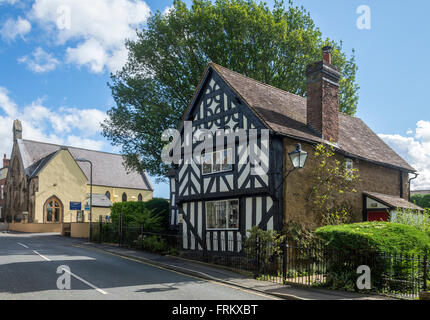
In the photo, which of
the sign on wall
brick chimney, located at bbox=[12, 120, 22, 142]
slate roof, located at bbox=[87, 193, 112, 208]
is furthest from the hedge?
brick chimney, located at bbox=[12, 120, 22, 142]

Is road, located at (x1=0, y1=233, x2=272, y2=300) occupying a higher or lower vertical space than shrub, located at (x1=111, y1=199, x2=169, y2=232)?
lower

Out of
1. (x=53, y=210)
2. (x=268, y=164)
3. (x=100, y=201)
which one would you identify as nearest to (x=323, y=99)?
(x=268, y=164)

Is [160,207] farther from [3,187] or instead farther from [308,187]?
[3,187]

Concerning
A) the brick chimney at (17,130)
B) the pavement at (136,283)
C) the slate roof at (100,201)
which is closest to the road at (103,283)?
the pavement at (136,283)

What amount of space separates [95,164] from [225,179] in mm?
44255

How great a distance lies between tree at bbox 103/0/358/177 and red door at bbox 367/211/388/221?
1271 cm

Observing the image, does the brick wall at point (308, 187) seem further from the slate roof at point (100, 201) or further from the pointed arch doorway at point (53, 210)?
the pointed arch doorway at point (53, 210)

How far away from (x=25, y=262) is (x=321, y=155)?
12132mm

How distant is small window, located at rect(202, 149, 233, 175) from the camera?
17172 mm

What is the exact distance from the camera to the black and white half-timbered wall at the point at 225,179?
50.2 feet

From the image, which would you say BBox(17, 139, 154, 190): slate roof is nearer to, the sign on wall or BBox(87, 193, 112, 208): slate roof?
BBox(87, 193, 112, 208): slate roof

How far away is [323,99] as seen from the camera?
691 inches

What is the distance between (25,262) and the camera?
1483 centimetres
